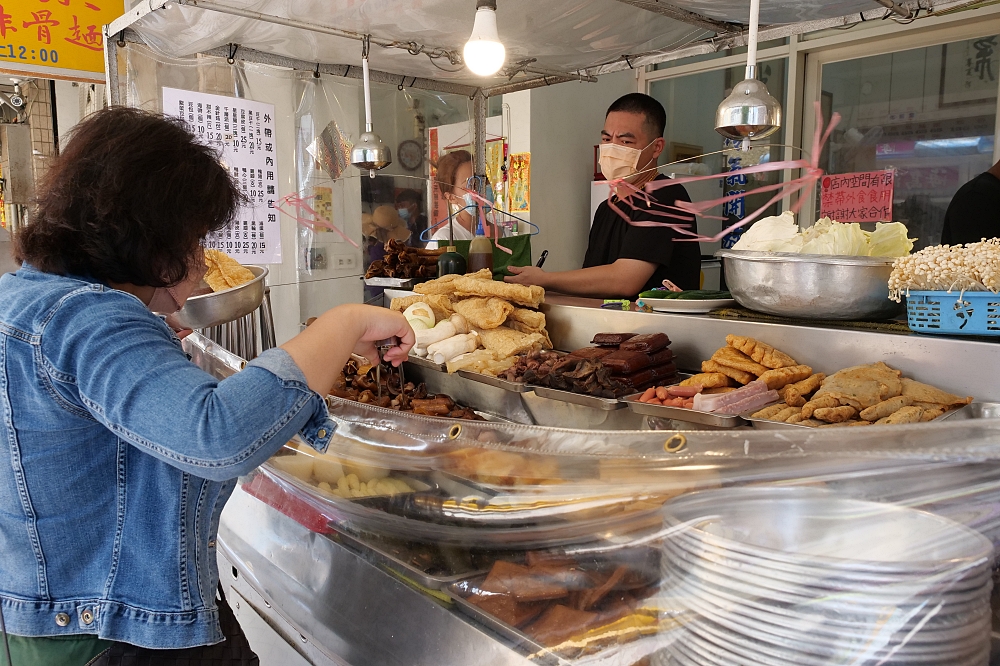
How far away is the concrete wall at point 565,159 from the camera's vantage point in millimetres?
6367

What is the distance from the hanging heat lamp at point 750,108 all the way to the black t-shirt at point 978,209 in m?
2.12

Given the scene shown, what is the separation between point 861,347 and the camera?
1.95m

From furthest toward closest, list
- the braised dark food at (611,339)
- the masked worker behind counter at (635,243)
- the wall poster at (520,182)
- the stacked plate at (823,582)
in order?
1. the wall poster at (520,182)
2. the masked worker behind counter at (635,243)
3. the braised dark food at (611,339)
4. the stacked plate at (823,582)

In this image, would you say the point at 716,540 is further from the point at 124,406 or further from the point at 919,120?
the point at 919,120

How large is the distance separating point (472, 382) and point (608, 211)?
1.89m

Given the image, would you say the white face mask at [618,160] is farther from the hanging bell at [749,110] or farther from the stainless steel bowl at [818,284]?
the stainless steel bowl at [818,284]

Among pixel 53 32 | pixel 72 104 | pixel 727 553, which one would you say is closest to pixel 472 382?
pixel 727 553

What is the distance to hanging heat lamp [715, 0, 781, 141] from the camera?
2.12m

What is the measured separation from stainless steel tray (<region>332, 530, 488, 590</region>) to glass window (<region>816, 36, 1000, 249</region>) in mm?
5013

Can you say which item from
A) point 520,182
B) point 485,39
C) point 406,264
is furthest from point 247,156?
point 520,182

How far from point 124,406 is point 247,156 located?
10.9 ft

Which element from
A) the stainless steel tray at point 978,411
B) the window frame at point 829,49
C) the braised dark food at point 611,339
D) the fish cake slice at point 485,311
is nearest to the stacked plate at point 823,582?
the stainless steel tray at point 978,411

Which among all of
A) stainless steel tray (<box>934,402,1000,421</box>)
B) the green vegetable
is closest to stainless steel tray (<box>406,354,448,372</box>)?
the green vegetable

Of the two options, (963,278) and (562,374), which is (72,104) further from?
(963,278)
